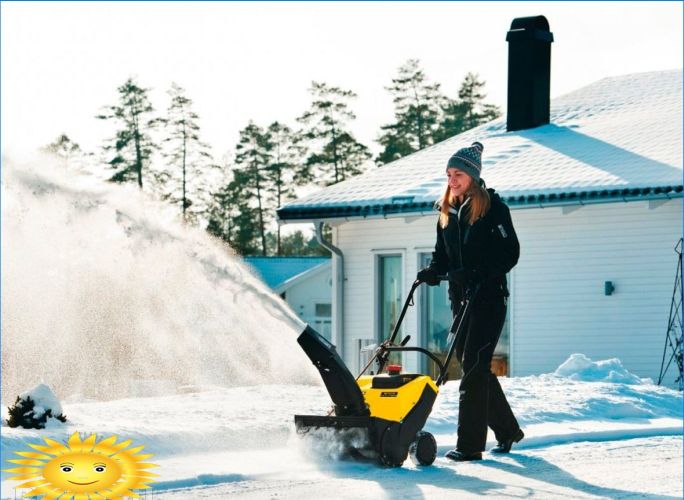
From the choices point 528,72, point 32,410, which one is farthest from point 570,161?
point 32,410

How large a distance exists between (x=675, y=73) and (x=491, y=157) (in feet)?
15.9

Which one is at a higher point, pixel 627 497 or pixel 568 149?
pixel 568 149

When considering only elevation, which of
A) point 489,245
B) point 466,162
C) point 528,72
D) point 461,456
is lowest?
point 461,456

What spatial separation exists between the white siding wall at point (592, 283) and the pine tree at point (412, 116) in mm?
34817

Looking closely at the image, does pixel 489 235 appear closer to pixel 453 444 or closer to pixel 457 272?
pixel 457 272

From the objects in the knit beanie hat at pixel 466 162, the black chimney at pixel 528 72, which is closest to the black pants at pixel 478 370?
the knit beanie hat at pixel 466 162

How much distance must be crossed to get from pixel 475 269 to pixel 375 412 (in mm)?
1217

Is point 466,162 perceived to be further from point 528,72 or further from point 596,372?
point 528,72

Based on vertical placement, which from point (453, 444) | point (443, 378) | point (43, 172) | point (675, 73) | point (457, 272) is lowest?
point (453, 444)

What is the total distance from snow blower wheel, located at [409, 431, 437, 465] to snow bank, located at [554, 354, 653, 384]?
21.8ft

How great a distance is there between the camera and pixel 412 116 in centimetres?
5369

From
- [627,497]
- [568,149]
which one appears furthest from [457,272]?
[568,149]

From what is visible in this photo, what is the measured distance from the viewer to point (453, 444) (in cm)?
892

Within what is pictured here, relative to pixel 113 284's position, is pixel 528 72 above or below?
above
